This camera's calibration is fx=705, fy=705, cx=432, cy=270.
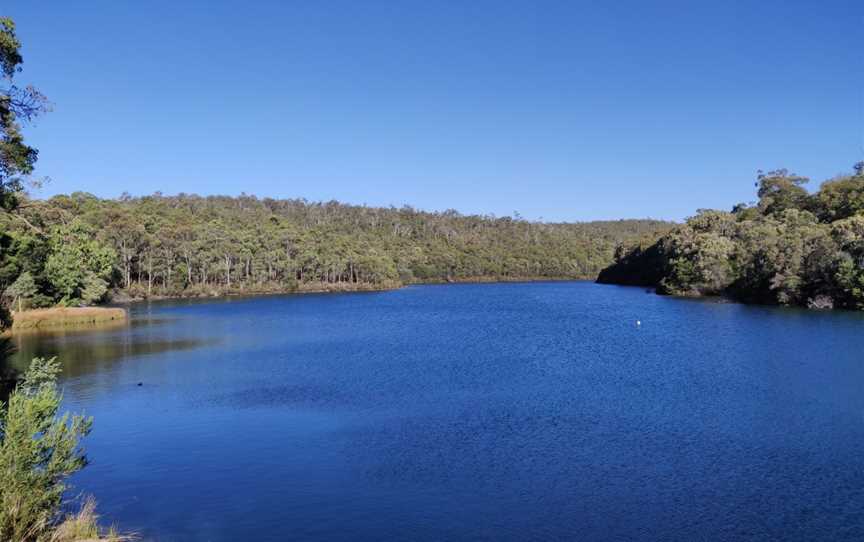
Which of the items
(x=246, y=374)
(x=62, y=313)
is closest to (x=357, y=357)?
(x=246, y=374)

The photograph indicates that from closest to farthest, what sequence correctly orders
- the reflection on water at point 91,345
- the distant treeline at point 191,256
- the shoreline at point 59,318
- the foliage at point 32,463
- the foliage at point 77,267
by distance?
the foliage at point 32,463, the reflection on water at point 91,345, the shoreline at point 59,318, the foliage at point 77,267, the distant treeline at point 191,256

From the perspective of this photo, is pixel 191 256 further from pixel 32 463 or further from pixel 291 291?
pixel 32 463

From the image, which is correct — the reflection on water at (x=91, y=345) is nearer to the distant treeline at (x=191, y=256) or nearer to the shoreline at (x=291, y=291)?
the distant treeline at (x=191, y=256)

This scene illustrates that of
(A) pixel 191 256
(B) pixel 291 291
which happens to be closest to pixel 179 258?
(A) pixel 191 256

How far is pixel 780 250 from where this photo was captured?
7894cm

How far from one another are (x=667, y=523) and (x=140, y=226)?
110948 mm

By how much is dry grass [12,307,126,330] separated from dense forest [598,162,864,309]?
69076mm

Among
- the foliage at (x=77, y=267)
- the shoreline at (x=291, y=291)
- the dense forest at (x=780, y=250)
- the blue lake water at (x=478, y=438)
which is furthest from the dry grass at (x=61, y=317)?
the dense forest at (x=780, y=250)

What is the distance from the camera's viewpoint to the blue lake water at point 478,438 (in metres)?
16.2

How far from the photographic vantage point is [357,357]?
42.2 m

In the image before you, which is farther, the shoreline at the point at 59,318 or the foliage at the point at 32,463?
the shoreline at the point at 59,318

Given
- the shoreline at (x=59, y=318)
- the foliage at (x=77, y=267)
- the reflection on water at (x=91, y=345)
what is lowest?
the reflection on water at (x=91, y=345)

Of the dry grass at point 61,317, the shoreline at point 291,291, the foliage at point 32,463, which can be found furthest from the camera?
the shoreline at point 291,291

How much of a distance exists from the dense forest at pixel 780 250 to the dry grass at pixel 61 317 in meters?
69.1
